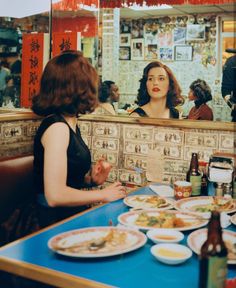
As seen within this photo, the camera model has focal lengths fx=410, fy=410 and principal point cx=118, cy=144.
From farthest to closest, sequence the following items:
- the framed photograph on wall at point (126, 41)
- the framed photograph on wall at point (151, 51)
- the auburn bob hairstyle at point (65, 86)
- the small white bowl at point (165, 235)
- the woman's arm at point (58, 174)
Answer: the framed photograph on wall at point (151, 51) < the framed photograph on wall at point (126, 41) < the auburn bob hairstyle at point (65, 86) < the woman's arm at point (58, 174) < the small white bowl at point (165, 235)

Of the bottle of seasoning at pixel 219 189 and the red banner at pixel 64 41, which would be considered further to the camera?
the red banner at pixel 64 41

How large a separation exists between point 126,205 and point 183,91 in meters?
1.16

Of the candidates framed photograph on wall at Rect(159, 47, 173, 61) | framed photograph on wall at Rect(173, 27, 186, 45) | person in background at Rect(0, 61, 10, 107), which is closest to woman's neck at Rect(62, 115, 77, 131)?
person in background at Rect(0, 61, 10, 107)

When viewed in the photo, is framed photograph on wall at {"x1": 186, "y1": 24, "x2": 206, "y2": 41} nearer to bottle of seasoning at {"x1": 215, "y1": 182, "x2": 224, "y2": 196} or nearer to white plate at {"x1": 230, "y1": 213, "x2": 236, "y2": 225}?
bottle of seasoning at {"x1": 215, "y1": 182, "x2": 224, "y2": 196}

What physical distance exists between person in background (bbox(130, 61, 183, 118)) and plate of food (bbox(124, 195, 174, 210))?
776 mm

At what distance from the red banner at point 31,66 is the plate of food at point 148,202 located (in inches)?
56.2

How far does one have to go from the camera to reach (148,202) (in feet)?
6.58

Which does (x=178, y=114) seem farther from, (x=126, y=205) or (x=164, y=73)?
(x=126, y=205)

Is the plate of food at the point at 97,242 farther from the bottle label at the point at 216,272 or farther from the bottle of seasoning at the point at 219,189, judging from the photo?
the bottle of seasoning at the point at 219,189

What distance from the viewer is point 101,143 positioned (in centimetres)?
290

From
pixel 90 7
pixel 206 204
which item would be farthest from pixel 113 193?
pixel 90 7

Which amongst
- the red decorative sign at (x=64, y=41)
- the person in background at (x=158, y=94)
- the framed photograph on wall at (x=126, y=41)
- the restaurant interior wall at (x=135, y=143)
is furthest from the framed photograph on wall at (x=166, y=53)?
the restaurant interior wall at (x=135, y=143)

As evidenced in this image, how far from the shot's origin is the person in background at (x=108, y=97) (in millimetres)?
2938

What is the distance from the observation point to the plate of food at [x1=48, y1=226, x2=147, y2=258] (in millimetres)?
1348
